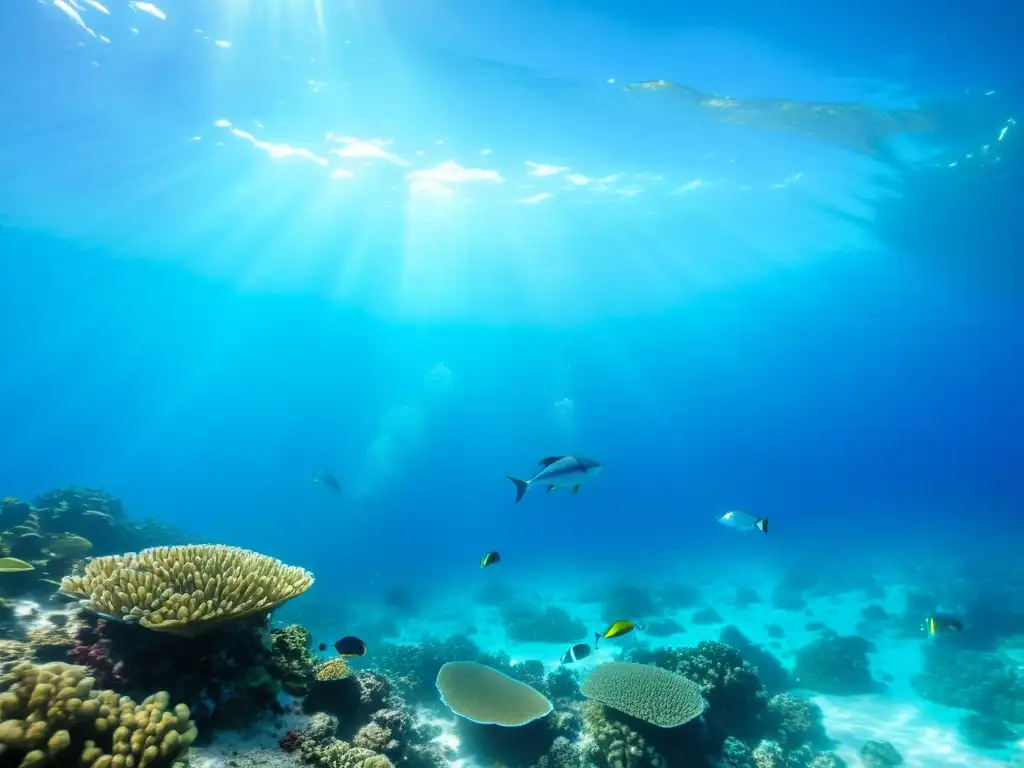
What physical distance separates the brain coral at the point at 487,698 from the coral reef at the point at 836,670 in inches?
402

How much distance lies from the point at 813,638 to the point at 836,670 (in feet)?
20.6

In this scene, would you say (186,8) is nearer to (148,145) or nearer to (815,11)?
(148,145)

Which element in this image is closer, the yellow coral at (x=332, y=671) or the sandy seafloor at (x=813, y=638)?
the yellow coral at (x=332, y=671)

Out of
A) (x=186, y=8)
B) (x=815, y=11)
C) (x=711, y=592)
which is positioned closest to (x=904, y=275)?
(x=711, y=592)

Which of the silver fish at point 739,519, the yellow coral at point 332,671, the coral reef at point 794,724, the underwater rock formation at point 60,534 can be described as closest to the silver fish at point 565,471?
the yellow coral at point 332,671

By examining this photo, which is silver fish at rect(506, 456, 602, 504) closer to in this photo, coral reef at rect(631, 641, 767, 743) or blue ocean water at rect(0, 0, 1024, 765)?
coral reef at rect(631, 641, 767, 743)

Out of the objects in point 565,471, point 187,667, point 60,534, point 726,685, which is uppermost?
point 565,471

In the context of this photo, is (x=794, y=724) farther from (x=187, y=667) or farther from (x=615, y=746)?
(x=187, y=667)

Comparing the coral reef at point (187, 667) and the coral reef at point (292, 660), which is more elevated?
the coral reef at point (292, 660)

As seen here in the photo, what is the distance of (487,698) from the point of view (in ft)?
24.5

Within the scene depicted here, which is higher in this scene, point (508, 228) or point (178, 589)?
point (508, 228)

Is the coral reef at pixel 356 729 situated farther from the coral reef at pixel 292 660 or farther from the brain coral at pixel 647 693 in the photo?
the brain coral at pixel 647 693

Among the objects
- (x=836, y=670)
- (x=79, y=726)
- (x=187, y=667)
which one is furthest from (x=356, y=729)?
(x=836, y=670)

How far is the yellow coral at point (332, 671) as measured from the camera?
5375mm
